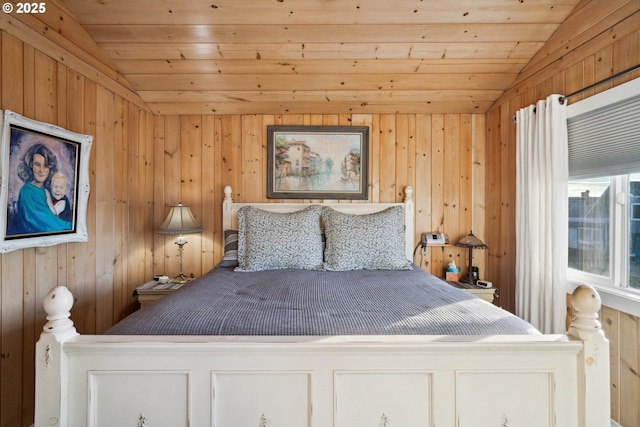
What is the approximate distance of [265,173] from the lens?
8.87ft

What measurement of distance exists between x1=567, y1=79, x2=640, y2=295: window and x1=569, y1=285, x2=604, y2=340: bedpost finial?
3.49 ft

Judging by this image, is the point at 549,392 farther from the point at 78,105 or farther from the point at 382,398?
the point at 78,105

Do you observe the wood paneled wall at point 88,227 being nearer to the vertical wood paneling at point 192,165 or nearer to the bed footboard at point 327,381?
the vertical wood paneling at point 192,165

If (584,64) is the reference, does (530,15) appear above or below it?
above

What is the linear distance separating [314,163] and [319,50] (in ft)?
3.01

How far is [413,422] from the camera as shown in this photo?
0.92 m

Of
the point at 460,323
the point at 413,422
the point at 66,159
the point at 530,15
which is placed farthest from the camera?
the point at 530,15

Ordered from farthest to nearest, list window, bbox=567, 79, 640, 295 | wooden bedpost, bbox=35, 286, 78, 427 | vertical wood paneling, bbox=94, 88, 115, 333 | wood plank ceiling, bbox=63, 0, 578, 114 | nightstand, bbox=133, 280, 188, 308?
1. nightstand, bbox=133, 280, 188, 308
2. vertical wood paneling, bbox=94, 88, 115, 333
3. wood plank ceiling, bbox=63, 0, 578, 114
4. window, bbox=567, 79, 640, 295
5. wooden bedpost, bbox=35, 286, 78, 427

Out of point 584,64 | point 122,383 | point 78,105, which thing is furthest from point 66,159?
point 584,64

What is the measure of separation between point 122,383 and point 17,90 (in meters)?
1.56

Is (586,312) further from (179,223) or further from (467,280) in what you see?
(179,223)

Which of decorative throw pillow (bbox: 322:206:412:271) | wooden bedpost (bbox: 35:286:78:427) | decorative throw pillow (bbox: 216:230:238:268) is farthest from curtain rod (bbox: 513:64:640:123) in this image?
wooden bedpost (bbox: 35:286:78:427)

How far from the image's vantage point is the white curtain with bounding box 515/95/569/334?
1.86 m

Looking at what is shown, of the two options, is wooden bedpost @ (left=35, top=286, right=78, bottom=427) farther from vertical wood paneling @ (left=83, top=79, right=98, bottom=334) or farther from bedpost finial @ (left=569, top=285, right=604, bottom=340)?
bedpost finial @ (left=569, top=285, right=604, bottom=340)
